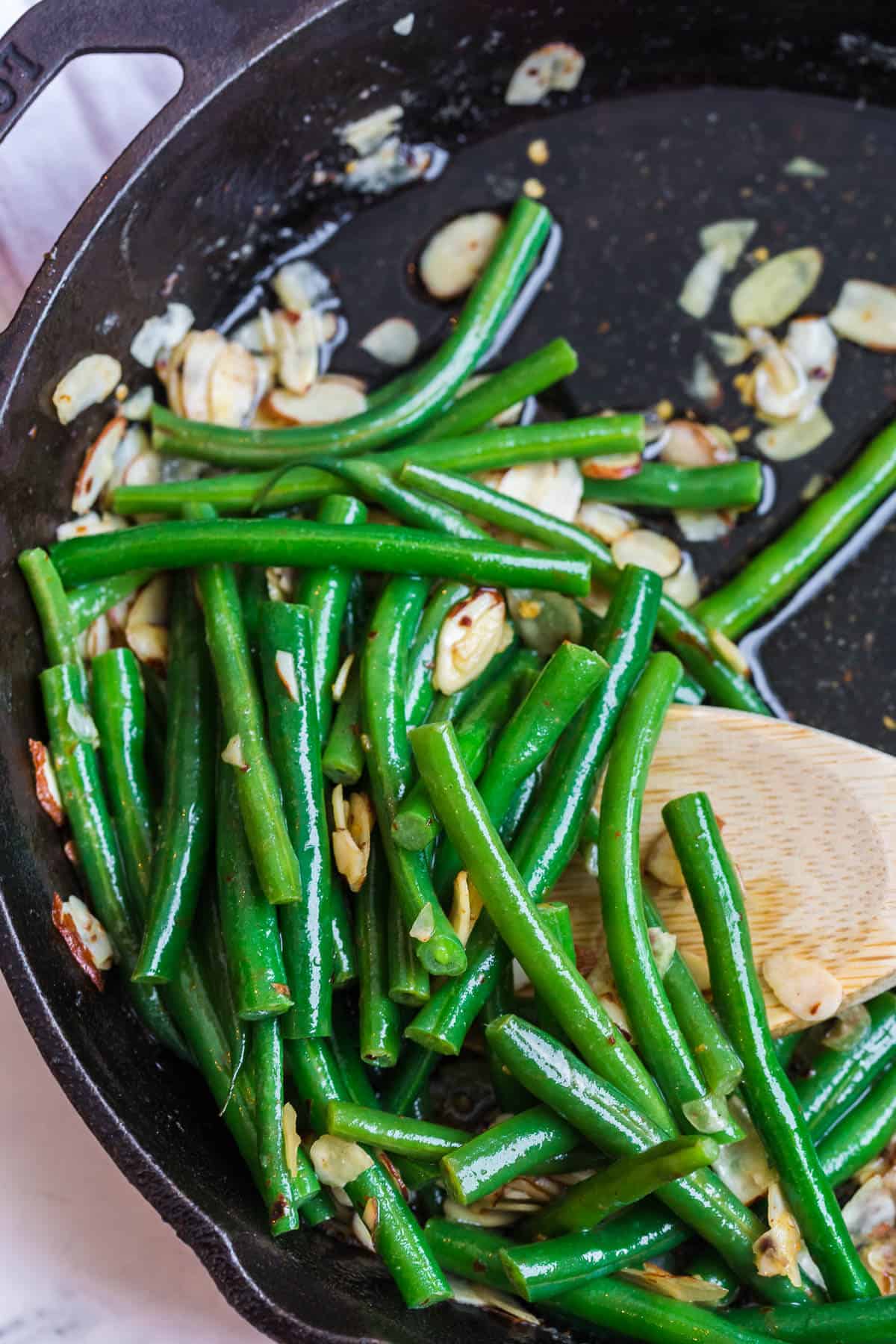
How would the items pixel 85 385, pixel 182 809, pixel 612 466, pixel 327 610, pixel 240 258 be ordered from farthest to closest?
1. pixel 240 258
2. pixel 612 466
3. pixel 85 385
4. pixel 327 610
5. pixel 182 809

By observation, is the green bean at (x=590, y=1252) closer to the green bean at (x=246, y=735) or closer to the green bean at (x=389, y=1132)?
the green bean at (x=389, y=1132)

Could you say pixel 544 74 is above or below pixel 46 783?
above

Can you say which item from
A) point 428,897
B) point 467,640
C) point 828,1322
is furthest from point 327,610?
point 828,1322

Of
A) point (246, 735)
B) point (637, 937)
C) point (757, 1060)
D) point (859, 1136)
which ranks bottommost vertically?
point (859, 1136)

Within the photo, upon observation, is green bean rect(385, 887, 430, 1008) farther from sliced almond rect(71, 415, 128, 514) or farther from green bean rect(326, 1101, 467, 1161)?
sliced almond rect(71, 415, 128, 514)

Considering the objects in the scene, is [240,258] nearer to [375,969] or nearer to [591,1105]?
[375,969]

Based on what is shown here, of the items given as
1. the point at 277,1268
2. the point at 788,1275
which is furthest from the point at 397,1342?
the point at 788,1275

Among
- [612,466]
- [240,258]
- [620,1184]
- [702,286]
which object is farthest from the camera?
[702,286]
